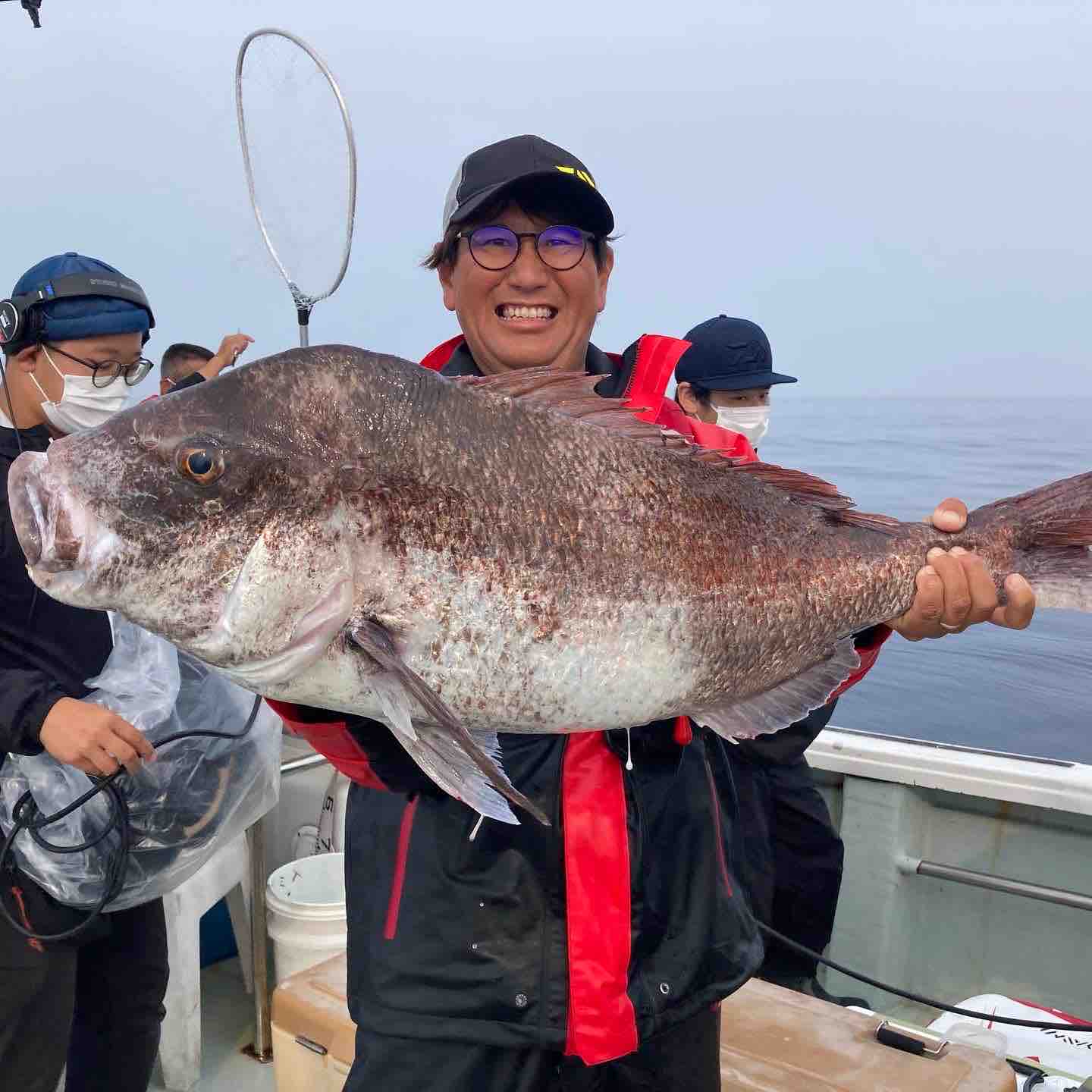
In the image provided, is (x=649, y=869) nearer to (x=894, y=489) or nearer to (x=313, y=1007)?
(x=313, y=1007)

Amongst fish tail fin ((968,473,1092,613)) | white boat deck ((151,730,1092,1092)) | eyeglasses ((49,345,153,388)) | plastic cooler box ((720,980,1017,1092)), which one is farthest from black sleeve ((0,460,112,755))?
fish tail fin ((968,473,1092,613))

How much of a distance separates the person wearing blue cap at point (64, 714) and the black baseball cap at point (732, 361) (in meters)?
2.82

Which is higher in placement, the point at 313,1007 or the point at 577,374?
the point at 577,374

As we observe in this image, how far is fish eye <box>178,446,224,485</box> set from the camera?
168 centimetres

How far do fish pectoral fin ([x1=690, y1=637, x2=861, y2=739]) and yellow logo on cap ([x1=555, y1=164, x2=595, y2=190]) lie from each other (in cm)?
112

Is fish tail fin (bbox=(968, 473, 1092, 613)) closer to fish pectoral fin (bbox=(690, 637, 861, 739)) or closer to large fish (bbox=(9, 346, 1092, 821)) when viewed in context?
fish pectoral fin (bbox=(690, 637, 861, 739))

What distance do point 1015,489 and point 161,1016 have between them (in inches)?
705

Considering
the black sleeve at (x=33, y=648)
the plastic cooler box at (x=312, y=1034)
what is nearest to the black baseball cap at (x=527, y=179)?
the black sleeve at (x=33, y=648)

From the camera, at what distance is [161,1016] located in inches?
128

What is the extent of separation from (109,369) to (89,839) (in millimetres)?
1549

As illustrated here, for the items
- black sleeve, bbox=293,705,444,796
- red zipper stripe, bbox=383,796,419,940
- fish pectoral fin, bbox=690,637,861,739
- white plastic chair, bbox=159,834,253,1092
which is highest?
fish pectoral fin, bbox=690,637,861,739

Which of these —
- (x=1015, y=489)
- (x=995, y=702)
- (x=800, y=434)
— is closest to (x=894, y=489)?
(x=1015, y=489)

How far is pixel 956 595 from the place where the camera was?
208 cm

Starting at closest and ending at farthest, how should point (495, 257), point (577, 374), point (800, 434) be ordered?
point (577, 374) < point (495, 257) < point (800, 434)
